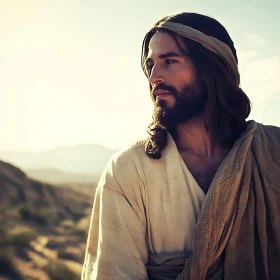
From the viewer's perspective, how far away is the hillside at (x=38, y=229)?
1034 cm

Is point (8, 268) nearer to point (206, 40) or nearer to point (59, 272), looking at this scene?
point (59, 272)

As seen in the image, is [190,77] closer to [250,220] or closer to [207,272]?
[250,220]

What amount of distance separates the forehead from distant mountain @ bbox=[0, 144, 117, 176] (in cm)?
15880

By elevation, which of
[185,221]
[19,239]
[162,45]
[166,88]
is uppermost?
[162,45]

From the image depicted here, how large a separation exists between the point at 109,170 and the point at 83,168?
170 meters

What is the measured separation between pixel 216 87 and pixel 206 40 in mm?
→ 378

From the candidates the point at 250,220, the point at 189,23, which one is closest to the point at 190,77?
the point at 189,23

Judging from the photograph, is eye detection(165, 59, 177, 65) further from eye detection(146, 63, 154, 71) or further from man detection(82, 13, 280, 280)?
eye detection(146, 63, 154, 71)

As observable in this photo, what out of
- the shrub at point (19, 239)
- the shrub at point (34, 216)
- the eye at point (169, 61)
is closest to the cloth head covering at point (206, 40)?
the eye at point (169, 61)

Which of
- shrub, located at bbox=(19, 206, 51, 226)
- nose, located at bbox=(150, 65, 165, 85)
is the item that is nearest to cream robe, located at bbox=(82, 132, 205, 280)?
nose, located at bbox=(150, 65, 165, 85)

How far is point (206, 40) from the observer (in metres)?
3.05

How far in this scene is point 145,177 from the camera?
105 inches

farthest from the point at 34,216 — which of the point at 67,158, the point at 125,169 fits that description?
the point at 67,158

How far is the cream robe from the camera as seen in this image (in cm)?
240
